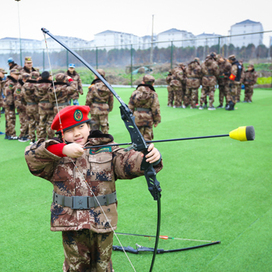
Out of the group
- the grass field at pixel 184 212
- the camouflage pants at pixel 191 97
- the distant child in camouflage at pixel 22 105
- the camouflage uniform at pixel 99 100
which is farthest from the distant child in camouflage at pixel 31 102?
the camouflage pants at pixel 191 97

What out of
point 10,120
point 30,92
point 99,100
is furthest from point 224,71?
point 10,120

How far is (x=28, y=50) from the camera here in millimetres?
27359

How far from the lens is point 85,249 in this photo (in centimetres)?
218

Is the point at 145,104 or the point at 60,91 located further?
the point at 60,91

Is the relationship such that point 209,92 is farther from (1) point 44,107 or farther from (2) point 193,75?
(1) point 44,107

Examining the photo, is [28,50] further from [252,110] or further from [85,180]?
[85,180]

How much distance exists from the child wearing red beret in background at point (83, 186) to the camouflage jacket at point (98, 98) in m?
5.20

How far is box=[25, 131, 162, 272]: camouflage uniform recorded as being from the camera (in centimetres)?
210

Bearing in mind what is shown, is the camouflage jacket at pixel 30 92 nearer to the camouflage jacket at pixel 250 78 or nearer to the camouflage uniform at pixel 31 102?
the camouflage uniform at pixel 31 102

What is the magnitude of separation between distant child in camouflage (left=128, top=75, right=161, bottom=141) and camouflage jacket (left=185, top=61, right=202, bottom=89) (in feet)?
21.9

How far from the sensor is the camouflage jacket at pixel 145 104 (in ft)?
20.4

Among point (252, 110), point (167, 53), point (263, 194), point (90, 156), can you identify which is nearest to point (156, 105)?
point (263, 194)

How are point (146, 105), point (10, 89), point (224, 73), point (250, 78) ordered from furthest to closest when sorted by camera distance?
point (250, 78)
point (224, 73)
point (10, 89)
point (146, 105)

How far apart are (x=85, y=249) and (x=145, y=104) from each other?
443 cm
